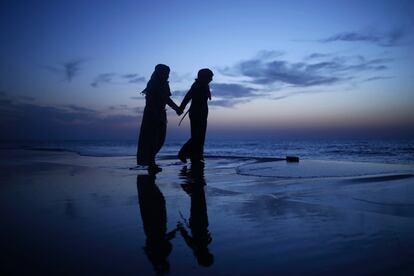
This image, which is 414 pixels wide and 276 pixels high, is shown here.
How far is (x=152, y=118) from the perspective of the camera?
8664mm

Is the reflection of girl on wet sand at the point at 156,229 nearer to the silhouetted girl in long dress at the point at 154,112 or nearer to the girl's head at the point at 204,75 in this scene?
the silhouetted girl in long dress at the point at 154,112

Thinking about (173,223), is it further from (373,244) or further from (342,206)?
(342,206)

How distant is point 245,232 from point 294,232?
41 cm

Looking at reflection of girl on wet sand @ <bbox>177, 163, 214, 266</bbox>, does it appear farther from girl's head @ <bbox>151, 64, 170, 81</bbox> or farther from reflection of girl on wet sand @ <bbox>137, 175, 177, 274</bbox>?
girl's head @ <bbox>151, 64, 170, 81</bbox>

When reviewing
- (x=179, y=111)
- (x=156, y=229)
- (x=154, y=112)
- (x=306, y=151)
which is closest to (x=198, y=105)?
(x=179, y=111)

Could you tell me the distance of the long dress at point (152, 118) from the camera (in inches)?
337

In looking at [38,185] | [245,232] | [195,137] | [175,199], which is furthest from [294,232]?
[195,137]

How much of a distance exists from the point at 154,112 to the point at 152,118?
0.57ft

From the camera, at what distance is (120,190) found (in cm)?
506

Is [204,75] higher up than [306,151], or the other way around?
[204,75]

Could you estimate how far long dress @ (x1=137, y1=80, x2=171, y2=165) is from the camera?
28.1 feet

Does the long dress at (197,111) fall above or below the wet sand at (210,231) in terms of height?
above

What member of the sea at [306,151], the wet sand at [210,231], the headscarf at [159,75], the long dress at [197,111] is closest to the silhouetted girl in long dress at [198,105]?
the long dress at [197,111]

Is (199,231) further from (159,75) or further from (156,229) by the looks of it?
(159,75)
